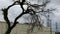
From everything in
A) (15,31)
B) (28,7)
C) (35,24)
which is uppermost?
(28,7)

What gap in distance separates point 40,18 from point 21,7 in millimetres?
2238

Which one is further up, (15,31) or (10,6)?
(10,6)

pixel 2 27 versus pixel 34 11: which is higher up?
pixel 34 11

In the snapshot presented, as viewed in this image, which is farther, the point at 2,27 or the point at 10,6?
the point at 2,27

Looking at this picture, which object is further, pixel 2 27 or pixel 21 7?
pixel 2 27

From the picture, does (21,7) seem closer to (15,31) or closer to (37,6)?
(37,6)

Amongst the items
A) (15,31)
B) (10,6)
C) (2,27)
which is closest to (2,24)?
(2,27)

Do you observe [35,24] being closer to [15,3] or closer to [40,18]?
[40,18]

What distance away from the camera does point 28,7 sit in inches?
1029

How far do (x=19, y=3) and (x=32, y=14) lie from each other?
177 cm

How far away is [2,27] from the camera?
49188mm

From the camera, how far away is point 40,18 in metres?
26.0

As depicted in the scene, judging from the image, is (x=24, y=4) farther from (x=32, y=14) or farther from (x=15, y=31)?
(x=15, y=31)

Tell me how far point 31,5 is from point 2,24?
2367 cm
